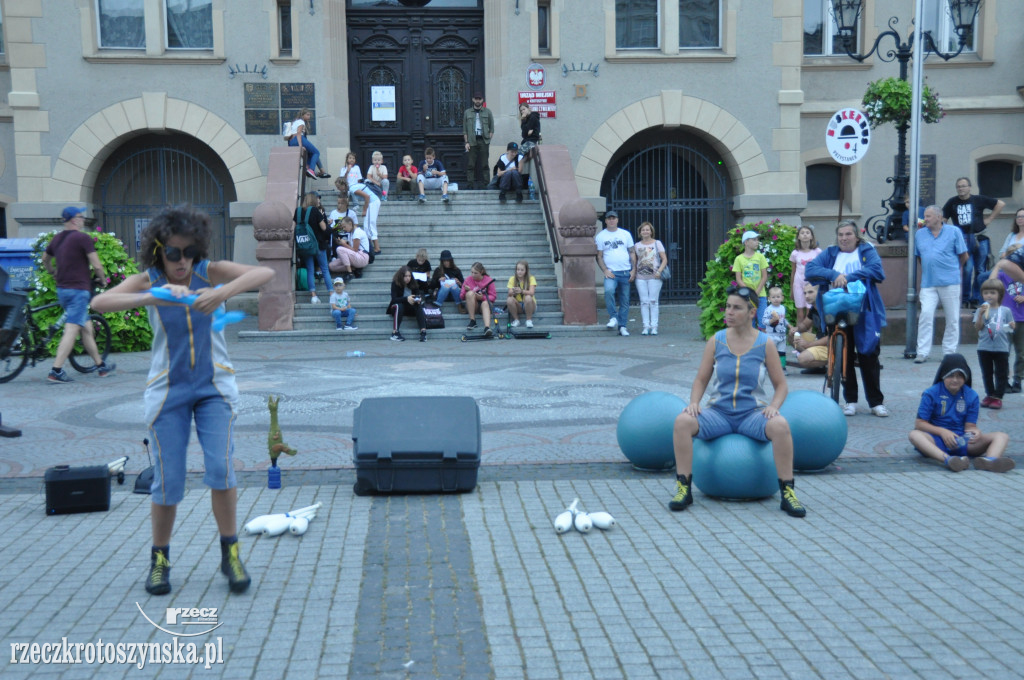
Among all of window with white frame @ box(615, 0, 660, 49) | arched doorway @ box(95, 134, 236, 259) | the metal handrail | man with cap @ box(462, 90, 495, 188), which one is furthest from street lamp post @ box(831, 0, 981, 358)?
arched doorway @ box(95, 134, 236, 259)

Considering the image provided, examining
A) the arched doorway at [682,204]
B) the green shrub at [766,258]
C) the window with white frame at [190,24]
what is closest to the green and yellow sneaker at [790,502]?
the green shrub at [766,258]

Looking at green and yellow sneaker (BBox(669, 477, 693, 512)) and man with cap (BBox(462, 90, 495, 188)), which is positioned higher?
man with cap (BBox(462, 90, 495, 188))

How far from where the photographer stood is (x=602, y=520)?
648 cm

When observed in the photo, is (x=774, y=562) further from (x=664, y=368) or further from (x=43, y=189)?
(x=43, y=189)

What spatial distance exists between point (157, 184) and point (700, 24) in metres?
11.9

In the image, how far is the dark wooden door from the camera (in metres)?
23.3

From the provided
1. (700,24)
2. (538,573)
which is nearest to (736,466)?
(538,573)

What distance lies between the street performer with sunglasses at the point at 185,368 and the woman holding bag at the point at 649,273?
1259cm

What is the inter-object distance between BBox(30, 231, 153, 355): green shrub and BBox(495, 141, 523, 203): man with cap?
7443 mm

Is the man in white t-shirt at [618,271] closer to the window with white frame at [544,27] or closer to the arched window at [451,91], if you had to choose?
the window with white frame at [544,27]

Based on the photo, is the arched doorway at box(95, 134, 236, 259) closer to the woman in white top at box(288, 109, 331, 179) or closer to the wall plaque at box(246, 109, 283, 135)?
the wall plaque at box(246, 109, 283, 135)

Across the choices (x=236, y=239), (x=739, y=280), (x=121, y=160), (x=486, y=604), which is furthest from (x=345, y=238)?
(x=486, y=604)

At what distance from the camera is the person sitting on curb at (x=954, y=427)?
8.11 m

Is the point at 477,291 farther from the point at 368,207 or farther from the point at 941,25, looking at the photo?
the point at 941,25
